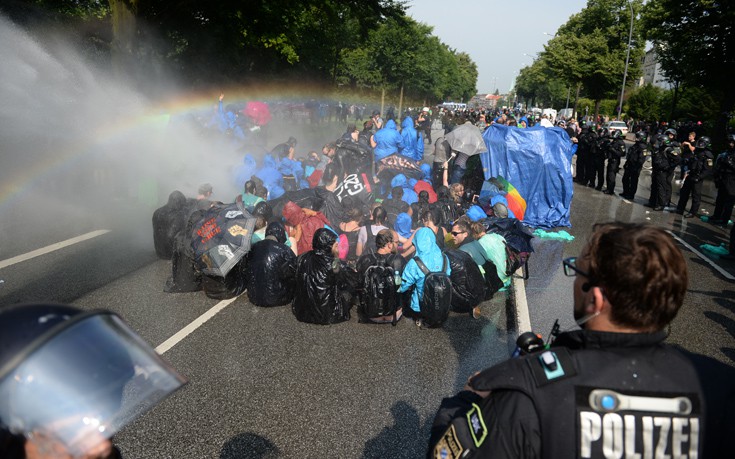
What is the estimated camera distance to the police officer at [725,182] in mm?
10242

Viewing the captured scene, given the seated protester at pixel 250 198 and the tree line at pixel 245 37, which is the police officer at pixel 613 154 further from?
the seated protester at pixel 250 198

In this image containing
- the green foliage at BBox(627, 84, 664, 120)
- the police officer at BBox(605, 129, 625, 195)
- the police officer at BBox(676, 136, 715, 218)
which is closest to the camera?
the police officer at BBox(676, 136, 715, 218)

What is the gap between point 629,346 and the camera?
148 centimetres

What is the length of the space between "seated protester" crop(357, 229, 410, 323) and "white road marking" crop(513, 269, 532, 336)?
1.30 metres

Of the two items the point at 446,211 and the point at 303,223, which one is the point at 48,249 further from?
the point at 446,211

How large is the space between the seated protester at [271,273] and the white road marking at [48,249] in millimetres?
3794

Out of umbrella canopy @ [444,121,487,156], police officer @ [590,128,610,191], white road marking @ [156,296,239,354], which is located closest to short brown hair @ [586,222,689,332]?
white road marking @ [156,296,239,354]

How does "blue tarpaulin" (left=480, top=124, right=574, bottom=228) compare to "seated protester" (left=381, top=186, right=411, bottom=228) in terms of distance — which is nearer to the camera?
"seated protester" (left=381, top=186, right=411, bottom=228)

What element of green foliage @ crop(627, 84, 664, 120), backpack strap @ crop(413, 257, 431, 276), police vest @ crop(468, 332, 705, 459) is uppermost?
green foliage @ crop(627, 84, 664, 120)

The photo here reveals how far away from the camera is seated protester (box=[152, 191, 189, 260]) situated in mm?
7086

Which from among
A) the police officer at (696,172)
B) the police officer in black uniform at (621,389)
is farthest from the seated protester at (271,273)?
the police officer at (696,172)

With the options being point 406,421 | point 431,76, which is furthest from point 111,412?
point 431,76

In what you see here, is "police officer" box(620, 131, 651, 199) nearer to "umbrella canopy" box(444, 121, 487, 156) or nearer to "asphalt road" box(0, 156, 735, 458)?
"umbrella canopy" box(444, 121, 487, 156)

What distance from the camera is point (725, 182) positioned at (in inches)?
409
